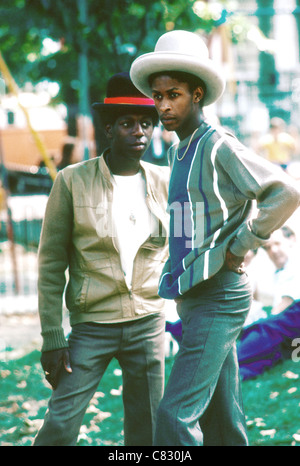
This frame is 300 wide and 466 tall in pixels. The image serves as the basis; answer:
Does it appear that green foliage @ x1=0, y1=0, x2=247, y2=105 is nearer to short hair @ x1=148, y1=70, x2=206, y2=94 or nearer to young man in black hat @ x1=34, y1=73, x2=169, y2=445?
young man in black hat @ x1=34, y1=73, x2=169, y2=445

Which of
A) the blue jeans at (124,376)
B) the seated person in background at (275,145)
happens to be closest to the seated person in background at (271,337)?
the blue jeans at (124,376)

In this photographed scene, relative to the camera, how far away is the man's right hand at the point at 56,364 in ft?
9.77

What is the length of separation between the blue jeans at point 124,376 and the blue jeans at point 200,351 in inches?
13.6

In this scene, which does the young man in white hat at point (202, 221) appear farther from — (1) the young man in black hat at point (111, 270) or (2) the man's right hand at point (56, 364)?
(2) the man's right hand at point (56, 364)

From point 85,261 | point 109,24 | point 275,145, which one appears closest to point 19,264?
point 275,145

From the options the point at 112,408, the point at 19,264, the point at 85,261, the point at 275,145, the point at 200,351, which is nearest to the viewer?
the point at 200,351

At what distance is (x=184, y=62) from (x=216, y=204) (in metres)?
0.63

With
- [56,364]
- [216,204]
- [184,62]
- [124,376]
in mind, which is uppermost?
[184,62]

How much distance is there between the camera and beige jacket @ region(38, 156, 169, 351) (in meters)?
3.07

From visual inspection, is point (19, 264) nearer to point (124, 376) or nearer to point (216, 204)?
point (124, 376)

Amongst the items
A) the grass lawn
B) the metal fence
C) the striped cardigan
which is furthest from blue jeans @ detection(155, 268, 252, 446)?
the metal fence

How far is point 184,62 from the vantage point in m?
2.78

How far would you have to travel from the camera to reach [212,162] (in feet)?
8.94
